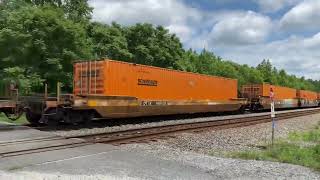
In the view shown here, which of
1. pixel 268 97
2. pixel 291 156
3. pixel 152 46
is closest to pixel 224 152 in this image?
pixel 291 156

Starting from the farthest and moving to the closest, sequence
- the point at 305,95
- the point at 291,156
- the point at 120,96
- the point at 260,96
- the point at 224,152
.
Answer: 1. the point at 305,95
2. the point at 260,96
3. the point at 120,96
4. the point at 224,152
5. the point at 291,156

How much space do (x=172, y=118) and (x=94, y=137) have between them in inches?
564

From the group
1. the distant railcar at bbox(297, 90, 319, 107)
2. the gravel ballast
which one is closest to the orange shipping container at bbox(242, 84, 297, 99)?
the distant railcar at bbox(297, 90, 319, 107)

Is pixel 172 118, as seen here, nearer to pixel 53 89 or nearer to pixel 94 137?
pixel 53 89

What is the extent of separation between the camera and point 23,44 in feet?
110

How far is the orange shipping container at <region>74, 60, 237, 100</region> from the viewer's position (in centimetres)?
2389

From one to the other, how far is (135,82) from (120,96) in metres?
1.80

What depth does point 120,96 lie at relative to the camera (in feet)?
79.6

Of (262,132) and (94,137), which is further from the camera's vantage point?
(262,132)

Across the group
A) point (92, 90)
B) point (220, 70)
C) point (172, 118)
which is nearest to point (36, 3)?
point (172, 118)

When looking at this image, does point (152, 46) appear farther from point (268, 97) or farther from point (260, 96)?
point (268, 97)

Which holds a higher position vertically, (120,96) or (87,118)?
(120,96)

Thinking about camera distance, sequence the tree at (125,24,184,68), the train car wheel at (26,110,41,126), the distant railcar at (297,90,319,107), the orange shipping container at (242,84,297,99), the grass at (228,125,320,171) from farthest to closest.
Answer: the distant railcar at (297,90,319,107)
the tree at (125,24,184,68)
the orange shipping container at (242,84,297,99)
the train car wheel at (26,110,41,126)
the grass at (228,125,320,171)

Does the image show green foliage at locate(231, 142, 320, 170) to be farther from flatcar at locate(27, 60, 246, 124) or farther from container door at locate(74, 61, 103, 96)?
container door at locate(74, 61, 103, 96)
